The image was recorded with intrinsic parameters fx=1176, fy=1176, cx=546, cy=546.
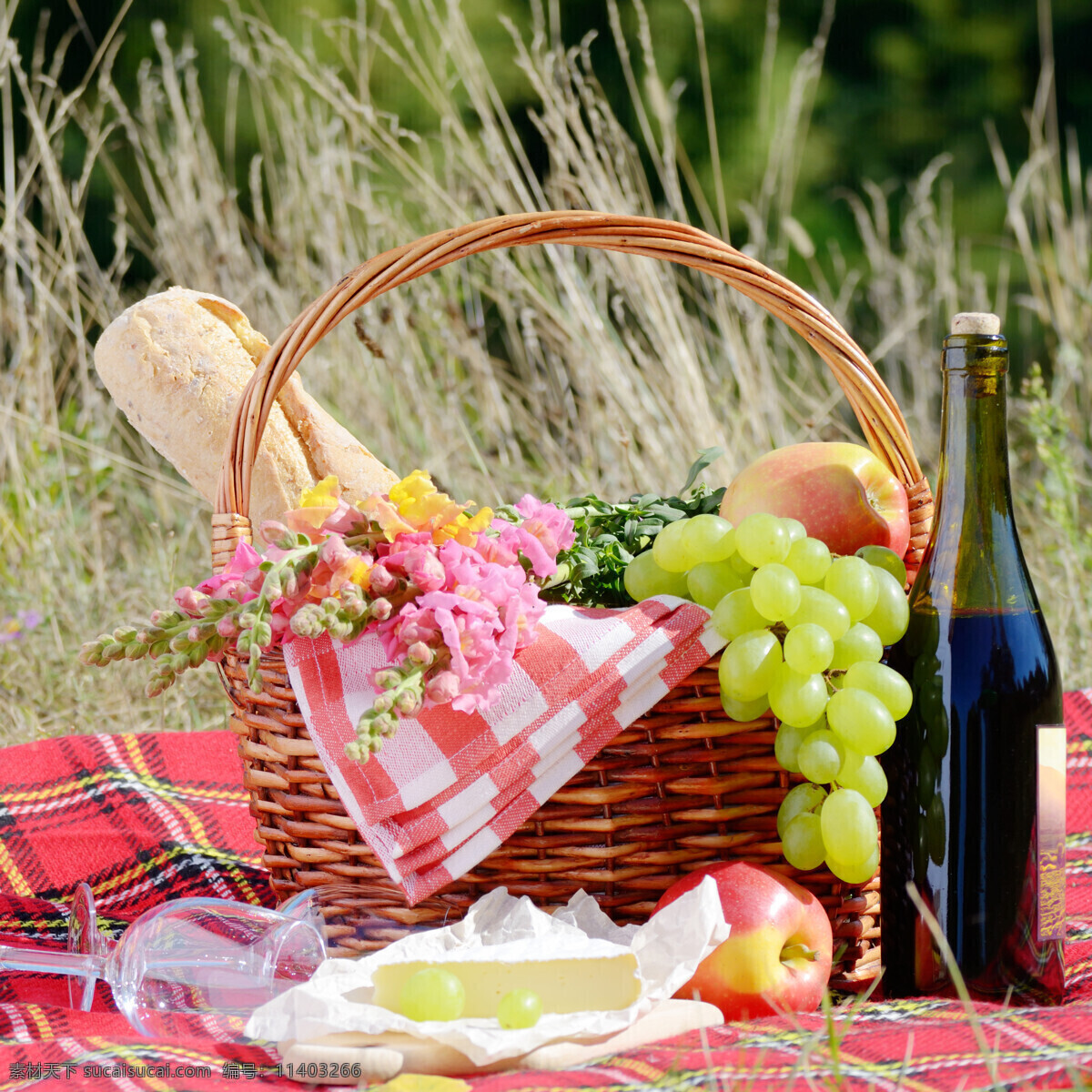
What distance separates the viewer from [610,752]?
0.91m

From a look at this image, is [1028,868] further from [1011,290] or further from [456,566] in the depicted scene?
[1011,290]

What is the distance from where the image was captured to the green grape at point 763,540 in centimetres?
90

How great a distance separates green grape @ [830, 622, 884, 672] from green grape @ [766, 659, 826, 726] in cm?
2

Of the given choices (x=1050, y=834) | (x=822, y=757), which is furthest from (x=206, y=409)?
(x=1050, y=834)

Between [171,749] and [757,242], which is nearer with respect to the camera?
[171,749]

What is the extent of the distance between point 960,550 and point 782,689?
19 centimetres

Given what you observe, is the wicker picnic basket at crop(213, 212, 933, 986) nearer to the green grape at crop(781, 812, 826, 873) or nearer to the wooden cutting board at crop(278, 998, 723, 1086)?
the green grape at crop(781, 812, 826, 873)

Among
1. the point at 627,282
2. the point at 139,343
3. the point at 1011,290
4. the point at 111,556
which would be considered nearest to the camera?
the point at 139,343

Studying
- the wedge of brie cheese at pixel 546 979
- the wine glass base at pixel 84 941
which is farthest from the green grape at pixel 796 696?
the wine glass base at pixel 84 941

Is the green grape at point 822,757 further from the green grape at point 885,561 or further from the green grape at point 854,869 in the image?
the green grape at point 885,561

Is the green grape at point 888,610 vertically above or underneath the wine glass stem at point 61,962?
above

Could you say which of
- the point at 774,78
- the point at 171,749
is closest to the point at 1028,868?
A: the point at 171,749

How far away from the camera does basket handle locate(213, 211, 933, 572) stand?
3.34 feet

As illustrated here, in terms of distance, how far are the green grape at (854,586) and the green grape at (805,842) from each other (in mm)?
158
